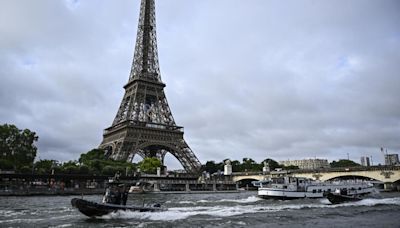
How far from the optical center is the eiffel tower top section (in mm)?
110750

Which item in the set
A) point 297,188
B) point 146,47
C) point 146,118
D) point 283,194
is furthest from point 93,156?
point 297,188

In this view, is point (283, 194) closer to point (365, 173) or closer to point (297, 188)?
point (297, 188)

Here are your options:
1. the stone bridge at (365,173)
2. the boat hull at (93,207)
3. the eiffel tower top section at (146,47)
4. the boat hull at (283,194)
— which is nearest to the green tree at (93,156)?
the eiffel tower top section at (146,47)

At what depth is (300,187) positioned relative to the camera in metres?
58.8

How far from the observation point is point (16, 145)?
83.6 m

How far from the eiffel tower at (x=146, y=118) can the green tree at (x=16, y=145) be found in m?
20.3

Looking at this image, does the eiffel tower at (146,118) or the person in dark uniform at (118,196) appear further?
the eiffel tower at (146,118)

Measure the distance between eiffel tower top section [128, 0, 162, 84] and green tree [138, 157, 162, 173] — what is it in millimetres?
24038

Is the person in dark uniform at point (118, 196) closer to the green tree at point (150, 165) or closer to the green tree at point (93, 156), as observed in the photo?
the green tree at point (93, 156)

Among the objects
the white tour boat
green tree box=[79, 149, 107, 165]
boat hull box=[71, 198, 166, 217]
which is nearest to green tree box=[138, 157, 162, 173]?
green tree box=[79, 149, 107, 165]

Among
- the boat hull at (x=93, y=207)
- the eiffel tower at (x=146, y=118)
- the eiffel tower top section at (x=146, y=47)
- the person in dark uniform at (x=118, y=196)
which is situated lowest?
the boat hull at (x=93, y=207)

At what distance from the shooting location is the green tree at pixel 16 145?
81812 mm

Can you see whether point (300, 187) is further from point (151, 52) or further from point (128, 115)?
point (151, 52)

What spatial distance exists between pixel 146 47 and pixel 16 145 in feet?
160
